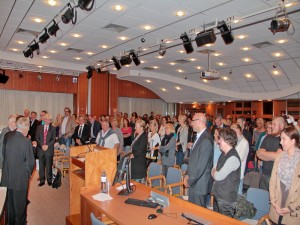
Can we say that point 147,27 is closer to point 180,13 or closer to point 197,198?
point 180,13

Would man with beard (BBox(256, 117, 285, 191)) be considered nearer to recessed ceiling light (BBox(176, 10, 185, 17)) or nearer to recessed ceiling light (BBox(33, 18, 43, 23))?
recessed ceiling light (BBox(176, 10, 185, 17))

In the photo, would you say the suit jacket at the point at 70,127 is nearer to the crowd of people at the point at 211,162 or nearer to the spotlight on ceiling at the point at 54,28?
the crowd of people at the point at 211,162

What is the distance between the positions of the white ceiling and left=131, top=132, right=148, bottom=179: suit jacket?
2959 millimetres

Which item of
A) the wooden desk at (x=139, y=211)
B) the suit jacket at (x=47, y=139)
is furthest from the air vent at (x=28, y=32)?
the wooden desk at (x=139, y=211)

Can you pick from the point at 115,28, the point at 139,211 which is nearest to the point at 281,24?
the point at 115,28

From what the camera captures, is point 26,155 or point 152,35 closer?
point 26,155

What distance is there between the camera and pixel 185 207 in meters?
2.72

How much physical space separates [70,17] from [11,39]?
4.13 m

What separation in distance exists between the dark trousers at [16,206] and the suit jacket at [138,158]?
5.89 feet

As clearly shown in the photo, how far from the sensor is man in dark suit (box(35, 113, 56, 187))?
20.7ft

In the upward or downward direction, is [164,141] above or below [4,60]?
below

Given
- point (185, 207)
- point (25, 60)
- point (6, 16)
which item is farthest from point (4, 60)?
point (185, 207)

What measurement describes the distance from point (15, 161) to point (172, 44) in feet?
20.8

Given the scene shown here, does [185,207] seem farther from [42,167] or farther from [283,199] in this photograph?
A: [42,167]
